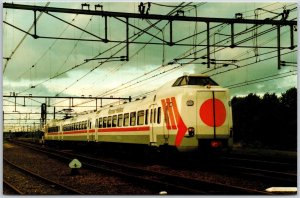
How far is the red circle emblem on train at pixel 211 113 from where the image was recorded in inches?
716

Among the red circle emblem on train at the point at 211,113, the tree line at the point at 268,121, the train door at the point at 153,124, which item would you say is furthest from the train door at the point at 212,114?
the tree line at the point at 268,121

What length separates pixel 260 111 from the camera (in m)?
37.7

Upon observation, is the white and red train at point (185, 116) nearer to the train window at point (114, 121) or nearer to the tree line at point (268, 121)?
the train window at point (114, 121)

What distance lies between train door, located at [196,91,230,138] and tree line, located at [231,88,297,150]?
42.2ft

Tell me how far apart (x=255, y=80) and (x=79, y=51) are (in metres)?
9.72

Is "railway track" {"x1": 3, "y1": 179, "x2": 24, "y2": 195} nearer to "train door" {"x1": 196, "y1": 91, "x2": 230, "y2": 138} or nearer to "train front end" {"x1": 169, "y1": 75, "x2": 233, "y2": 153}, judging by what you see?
"train front end" {"x1": 169, "y1": 75, "x2": 233, "y2": 153}

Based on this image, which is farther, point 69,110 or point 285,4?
point 69,110

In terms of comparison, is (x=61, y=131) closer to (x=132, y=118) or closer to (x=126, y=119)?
(x=126, y=119)

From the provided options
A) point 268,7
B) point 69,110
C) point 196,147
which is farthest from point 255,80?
point 69,110

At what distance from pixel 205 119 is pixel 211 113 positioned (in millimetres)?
405

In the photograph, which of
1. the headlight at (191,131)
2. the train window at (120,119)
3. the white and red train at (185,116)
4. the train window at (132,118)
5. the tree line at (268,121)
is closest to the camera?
the headlight at (191,131)

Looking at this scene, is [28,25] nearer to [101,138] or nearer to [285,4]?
[285,4]

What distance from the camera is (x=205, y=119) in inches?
715

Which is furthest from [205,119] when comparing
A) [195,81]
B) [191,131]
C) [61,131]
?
[61,131]
